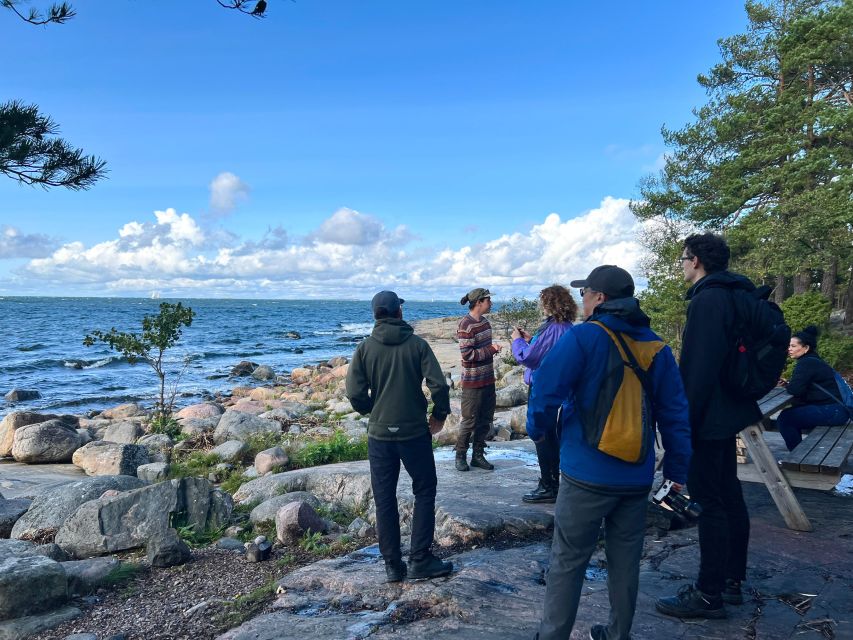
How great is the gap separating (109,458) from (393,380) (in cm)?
823

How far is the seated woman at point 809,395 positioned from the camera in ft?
19.2

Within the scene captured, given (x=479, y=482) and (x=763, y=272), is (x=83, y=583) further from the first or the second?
(x=763, y=272)

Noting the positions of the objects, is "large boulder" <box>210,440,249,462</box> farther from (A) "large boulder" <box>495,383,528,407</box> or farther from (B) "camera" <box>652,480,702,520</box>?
(B) "camera" <box>652,480,702,520</box>

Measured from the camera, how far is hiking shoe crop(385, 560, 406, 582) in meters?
3.93

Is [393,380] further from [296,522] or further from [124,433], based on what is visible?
[124,433]

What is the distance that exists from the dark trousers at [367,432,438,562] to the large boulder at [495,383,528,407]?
31.2 feet

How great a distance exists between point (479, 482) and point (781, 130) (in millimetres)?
15209

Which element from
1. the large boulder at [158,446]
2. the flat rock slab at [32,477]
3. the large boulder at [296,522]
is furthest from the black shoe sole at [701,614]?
the large boulder at [158,446]

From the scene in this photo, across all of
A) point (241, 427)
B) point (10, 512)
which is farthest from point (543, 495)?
point (241, 427)

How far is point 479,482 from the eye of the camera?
20.2 feet

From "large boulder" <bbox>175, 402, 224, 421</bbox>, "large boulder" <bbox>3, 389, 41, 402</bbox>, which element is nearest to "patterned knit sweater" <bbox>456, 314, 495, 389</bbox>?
"large boulder" <bbox>175, 402, 224, 421</bbox>

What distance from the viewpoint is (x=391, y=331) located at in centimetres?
414

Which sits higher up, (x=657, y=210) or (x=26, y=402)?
(x=657, y=210)

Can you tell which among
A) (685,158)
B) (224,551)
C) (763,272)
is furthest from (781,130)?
(224,551)
